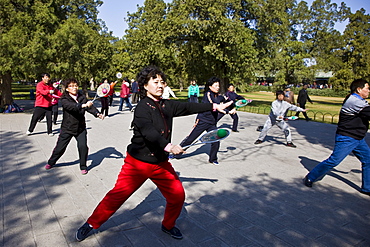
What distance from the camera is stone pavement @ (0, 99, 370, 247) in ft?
11.9

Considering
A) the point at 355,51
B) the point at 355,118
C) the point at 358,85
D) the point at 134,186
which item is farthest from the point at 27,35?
the point at 355,51

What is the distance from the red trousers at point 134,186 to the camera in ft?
10.8

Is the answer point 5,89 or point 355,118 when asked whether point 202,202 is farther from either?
point 5,89

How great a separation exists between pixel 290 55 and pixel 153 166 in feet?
120

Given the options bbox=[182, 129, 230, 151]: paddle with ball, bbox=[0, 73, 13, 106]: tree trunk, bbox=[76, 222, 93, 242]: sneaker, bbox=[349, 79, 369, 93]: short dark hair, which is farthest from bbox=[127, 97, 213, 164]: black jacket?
bbox=[0, 73, 13, 106]: tree trunk

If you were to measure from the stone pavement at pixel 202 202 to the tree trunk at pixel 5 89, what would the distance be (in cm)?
1053

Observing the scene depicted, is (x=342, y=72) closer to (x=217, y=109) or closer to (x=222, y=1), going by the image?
(x=222, y=1)

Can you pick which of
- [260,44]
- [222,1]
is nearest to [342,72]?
[260,44]

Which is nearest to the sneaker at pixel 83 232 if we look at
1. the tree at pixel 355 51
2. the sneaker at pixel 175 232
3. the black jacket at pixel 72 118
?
the sneaker at pixel 175 232

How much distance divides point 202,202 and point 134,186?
1.71 metres

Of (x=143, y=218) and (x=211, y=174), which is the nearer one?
(x=143, y=218)

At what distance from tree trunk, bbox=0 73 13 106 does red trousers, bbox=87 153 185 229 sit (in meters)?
16.6

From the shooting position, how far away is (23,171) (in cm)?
607

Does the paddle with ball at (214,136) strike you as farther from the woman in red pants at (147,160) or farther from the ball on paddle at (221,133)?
the woman in red pants at (147,160)
